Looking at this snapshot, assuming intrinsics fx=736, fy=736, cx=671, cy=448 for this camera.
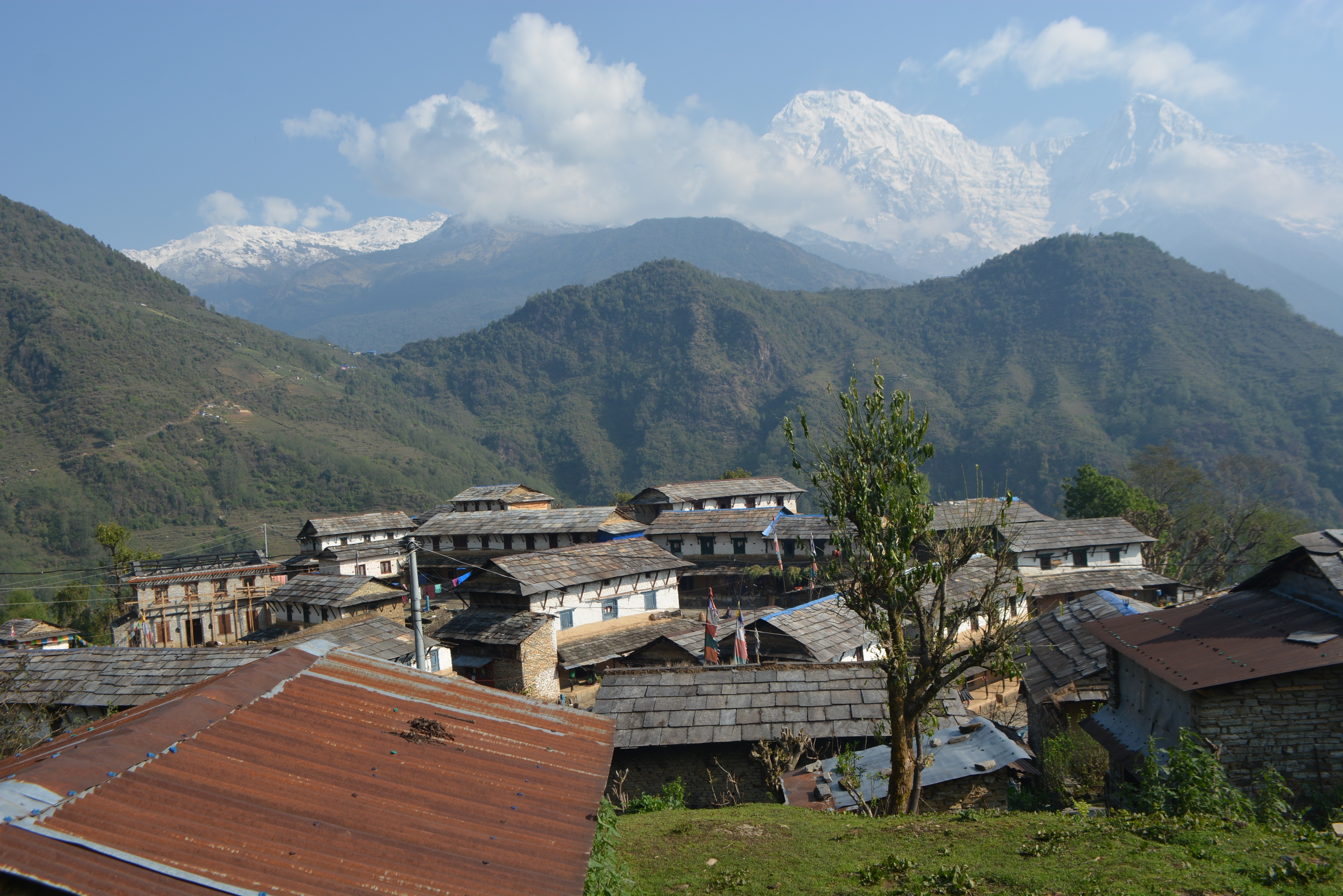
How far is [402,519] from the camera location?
67.4m

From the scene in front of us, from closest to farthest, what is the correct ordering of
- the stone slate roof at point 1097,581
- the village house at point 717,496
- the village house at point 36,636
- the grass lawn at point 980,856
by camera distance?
the grass lawn at point 980,856 < the village house at point 36,636 < the stone slate roof at point 1097,581 < the village house at point 717,496

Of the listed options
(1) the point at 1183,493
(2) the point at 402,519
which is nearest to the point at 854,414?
(2) the point at 402,519

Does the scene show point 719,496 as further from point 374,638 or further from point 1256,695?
point 1256,695

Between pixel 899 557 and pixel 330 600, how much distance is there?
3496 centimetres

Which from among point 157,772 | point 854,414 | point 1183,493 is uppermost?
point 854,414

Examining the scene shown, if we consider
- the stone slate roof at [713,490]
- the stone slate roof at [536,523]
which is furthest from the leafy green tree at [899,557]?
the stone slate roof at [713,490]

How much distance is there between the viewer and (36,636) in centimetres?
3816

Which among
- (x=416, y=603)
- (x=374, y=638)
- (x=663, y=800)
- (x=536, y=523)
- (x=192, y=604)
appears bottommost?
(x=192, y=604)

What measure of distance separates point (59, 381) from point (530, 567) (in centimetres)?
10913

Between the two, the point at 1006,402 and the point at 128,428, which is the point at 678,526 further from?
the point at 1006,402

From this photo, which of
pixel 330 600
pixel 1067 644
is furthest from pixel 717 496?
pixel 1067 644

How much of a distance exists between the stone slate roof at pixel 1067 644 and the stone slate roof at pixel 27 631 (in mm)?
43895

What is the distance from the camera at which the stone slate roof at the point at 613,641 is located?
33906mm

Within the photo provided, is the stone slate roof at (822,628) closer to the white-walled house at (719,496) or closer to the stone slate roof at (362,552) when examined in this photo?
the white-walled house at (719,496)
